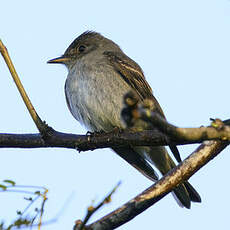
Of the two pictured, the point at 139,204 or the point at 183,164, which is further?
the point at 183,164

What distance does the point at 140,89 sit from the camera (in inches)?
318

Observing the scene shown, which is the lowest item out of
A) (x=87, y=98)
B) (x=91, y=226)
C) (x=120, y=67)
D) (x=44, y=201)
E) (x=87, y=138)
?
(x=91, y=226)

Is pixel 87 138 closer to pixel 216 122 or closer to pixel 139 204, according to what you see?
pixel 139 204

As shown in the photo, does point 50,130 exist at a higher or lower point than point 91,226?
higher

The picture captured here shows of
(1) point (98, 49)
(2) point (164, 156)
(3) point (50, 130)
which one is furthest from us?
(1) point (98, 49)

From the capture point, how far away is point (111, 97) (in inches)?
292

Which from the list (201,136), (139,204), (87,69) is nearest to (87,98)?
(87,69)

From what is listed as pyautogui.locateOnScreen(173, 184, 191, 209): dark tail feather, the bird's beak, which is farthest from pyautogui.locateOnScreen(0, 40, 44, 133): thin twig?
the bird's beak

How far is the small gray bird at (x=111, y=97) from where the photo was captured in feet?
24.1

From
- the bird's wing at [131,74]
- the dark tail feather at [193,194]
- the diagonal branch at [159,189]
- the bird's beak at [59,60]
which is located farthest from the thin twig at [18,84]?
the bird's beak at [59,60]

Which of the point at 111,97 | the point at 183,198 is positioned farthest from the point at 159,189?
the point at 111,97

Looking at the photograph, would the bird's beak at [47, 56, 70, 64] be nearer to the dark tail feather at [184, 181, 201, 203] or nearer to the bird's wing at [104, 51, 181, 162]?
the bird's wing at [104, 51, 181, 162]

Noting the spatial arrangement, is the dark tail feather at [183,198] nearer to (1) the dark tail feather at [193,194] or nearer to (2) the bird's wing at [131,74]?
(1) the dark tail feather at [193,194]

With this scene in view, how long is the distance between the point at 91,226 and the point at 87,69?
4.65 metres
